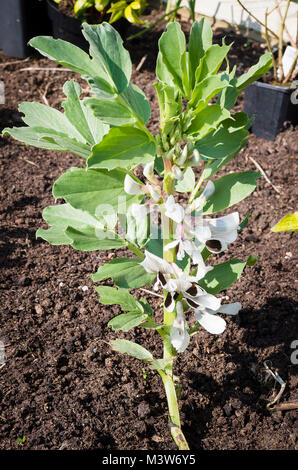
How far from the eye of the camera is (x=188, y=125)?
1.03m

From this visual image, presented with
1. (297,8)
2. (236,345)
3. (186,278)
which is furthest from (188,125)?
(297,8)

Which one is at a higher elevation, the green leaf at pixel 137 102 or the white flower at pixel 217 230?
the green leaf at pixel 137 102

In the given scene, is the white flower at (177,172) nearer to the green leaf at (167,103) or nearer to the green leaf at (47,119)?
the green leaf at (167,103)

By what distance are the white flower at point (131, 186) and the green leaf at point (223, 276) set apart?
0.32m

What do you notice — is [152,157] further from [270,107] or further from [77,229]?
[270,107]

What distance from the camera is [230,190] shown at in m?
1.13

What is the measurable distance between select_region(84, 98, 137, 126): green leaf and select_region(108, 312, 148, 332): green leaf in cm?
45

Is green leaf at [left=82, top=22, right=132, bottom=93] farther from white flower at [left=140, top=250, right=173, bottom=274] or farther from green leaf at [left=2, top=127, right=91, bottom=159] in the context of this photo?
white flower at [left=140, top=250, right=173, bottom=274]

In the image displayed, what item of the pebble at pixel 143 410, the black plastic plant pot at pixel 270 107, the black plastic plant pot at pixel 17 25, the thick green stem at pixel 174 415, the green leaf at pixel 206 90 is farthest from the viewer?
the black plastic plant pot at pixel 17 25

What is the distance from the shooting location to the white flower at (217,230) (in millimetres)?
1060

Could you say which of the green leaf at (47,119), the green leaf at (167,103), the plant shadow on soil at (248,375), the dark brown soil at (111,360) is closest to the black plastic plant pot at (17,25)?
the dark brown soil at (111,360)

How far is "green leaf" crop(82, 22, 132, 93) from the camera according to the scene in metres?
0.99

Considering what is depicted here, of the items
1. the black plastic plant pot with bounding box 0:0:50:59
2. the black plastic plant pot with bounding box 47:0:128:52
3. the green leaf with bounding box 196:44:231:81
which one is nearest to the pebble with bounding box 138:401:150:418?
the green leaf with bounding box 196:44:231:81

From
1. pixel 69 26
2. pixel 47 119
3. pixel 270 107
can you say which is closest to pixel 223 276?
pixel 47 119
